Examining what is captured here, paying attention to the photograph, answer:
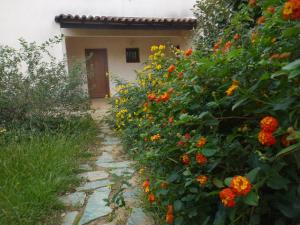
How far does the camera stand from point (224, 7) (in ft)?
11.9

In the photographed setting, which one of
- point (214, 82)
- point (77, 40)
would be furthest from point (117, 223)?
point (77, 40)

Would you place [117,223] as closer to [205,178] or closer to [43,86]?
[205,178]

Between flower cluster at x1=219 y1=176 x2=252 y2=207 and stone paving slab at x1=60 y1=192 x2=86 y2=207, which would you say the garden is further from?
flower cluster at x1=219 y1=176 x2=252 y2=207

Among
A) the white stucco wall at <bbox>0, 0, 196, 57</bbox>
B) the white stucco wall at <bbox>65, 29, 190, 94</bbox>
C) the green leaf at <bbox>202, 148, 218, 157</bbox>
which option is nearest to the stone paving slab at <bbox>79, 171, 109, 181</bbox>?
the green leaf at <bbox>202, 148, 218, 157</bbox>

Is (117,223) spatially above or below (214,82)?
below

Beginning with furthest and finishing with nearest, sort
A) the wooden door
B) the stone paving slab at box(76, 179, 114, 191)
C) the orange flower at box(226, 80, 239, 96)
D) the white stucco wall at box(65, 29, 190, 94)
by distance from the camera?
the wooden door < the white stucco wall at box(65, 29, 190, 94) < the stone paving slab at box(76, 179, 114, 191) < the orange flower at box(226, 80, 239, 96)

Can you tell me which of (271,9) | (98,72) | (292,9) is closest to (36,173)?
(271,9)

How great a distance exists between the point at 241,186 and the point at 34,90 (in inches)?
161

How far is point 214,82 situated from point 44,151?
A: 7.85 ft

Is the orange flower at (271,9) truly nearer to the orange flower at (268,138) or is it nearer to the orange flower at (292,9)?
the orange flower at (292,9)

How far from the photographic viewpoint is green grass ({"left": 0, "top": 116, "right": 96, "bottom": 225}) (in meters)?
1.98

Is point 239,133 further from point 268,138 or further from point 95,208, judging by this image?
point 95,208

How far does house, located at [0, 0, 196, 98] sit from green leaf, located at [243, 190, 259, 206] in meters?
4.82

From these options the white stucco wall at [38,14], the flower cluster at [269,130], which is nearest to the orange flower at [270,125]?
the flower cluster at [269,130]
